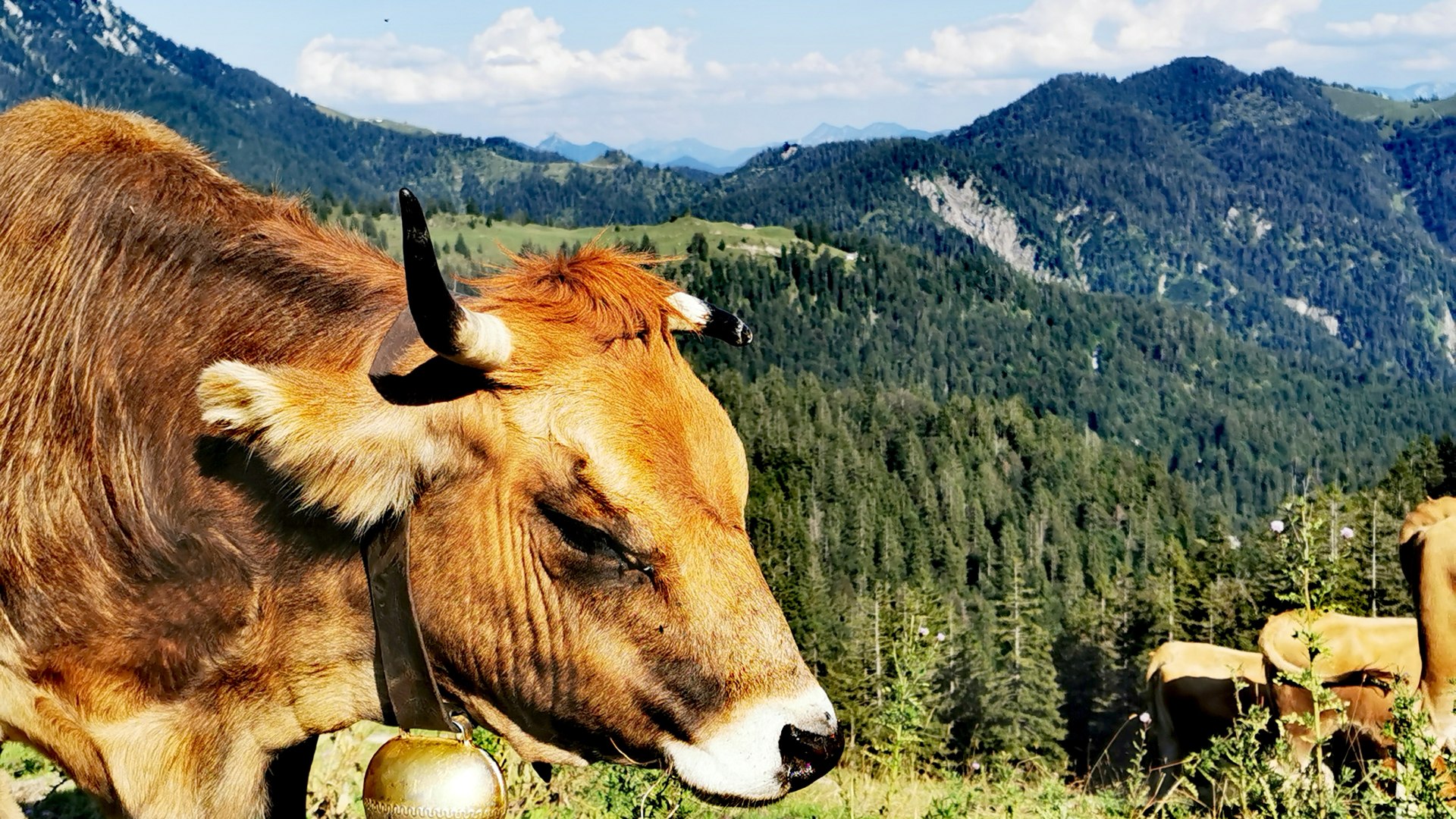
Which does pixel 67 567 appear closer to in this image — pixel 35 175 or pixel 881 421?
pixel 35 175

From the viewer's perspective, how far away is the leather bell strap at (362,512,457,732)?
9.82 ft

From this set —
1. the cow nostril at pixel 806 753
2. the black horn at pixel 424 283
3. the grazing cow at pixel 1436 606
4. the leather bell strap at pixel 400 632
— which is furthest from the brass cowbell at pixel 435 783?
the grazing cow at pixel 1436 606

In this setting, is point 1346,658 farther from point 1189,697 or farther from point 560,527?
point 560,527

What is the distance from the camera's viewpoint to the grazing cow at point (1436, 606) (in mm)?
8836

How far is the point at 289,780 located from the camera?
3.39 meters

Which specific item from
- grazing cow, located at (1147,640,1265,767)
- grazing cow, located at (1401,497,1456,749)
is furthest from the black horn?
grazing cow, located at (1147,640,1265,767)

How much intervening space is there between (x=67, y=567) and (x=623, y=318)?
5.57ft

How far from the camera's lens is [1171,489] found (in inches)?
6432

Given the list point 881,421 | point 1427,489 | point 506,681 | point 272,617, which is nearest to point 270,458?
point 272,617

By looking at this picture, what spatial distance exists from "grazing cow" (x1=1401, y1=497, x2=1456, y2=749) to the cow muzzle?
7.80 meters

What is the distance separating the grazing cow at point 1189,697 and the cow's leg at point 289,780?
56.1 ft

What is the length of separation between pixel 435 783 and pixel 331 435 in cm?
94

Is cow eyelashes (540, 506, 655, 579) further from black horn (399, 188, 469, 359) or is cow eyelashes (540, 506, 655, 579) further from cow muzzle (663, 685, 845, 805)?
black horn (399, 188, 469, 359)

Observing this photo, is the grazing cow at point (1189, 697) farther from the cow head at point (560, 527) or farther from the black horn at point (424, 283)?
the black horn at point (424, 283)
